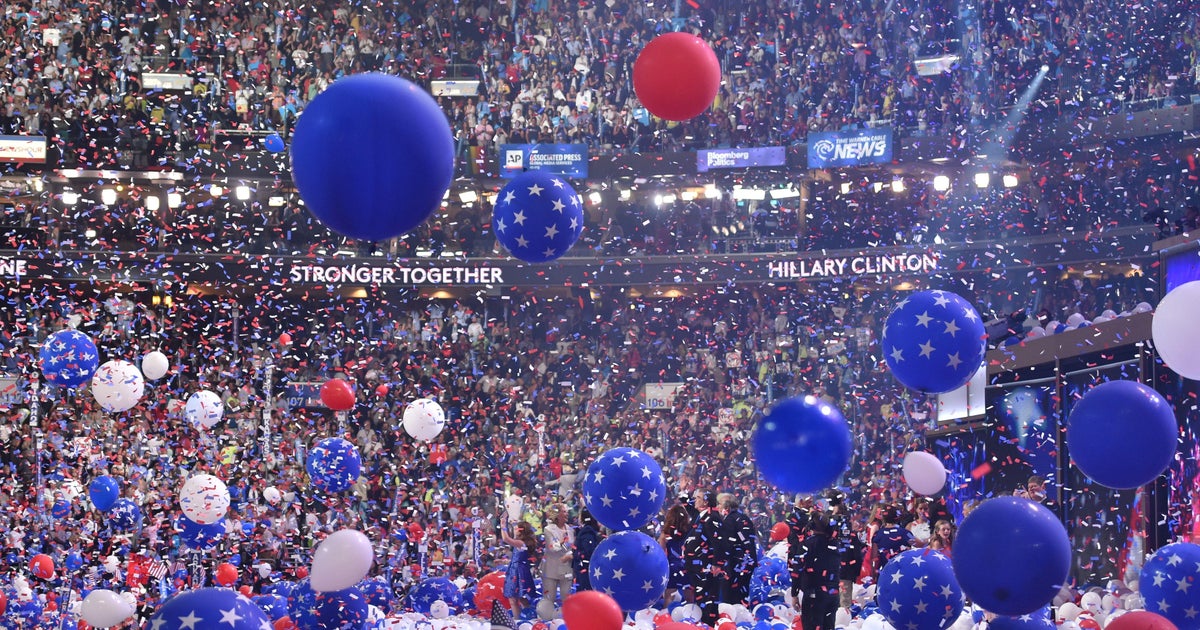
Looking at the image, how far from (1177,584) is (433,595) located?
6.29 metres

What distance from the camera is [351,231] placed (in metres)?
5.18

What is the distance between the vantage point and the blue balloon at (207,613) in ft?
15.3

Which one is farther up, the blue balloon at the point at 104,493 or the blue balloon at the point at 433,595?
the blue balloon at the point at 104,493

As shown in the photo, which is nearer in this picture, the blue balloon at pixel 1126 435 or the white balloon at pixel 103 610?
the blue balloon at pixel 1126 435

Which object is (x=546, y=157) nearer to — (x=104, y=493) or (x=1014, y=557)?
(x=104, y=493)

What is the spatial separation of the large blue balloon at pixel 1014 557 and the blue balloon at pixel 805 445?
1.02m

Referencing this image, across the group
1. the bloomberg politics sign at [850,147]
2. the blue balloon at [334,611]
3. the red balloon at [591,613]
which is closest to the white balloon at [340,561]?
the blue balloon at [334,611]

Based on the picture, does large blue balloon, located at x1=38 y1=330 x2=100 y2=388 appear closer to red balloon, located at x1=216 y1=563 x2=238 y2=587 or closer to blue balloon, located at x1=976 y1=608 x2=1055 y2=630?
red balloon, located at x1=216 y1=563 x2=238 y2=587

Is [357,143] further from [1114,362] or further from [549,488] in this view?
[549,488]

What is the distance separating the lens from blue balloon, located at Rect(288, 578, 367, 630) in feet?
26.8

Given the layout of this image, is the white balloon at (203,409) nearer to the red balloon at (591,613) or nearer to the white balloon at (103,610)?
the white balloon at (103,610)

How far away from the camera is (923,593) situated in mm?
7023

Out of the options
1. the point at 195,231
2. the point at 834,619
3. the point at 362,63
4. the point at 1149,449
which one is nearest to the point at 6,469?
the point at 195,231

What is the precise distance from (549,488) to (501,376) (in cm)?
380
